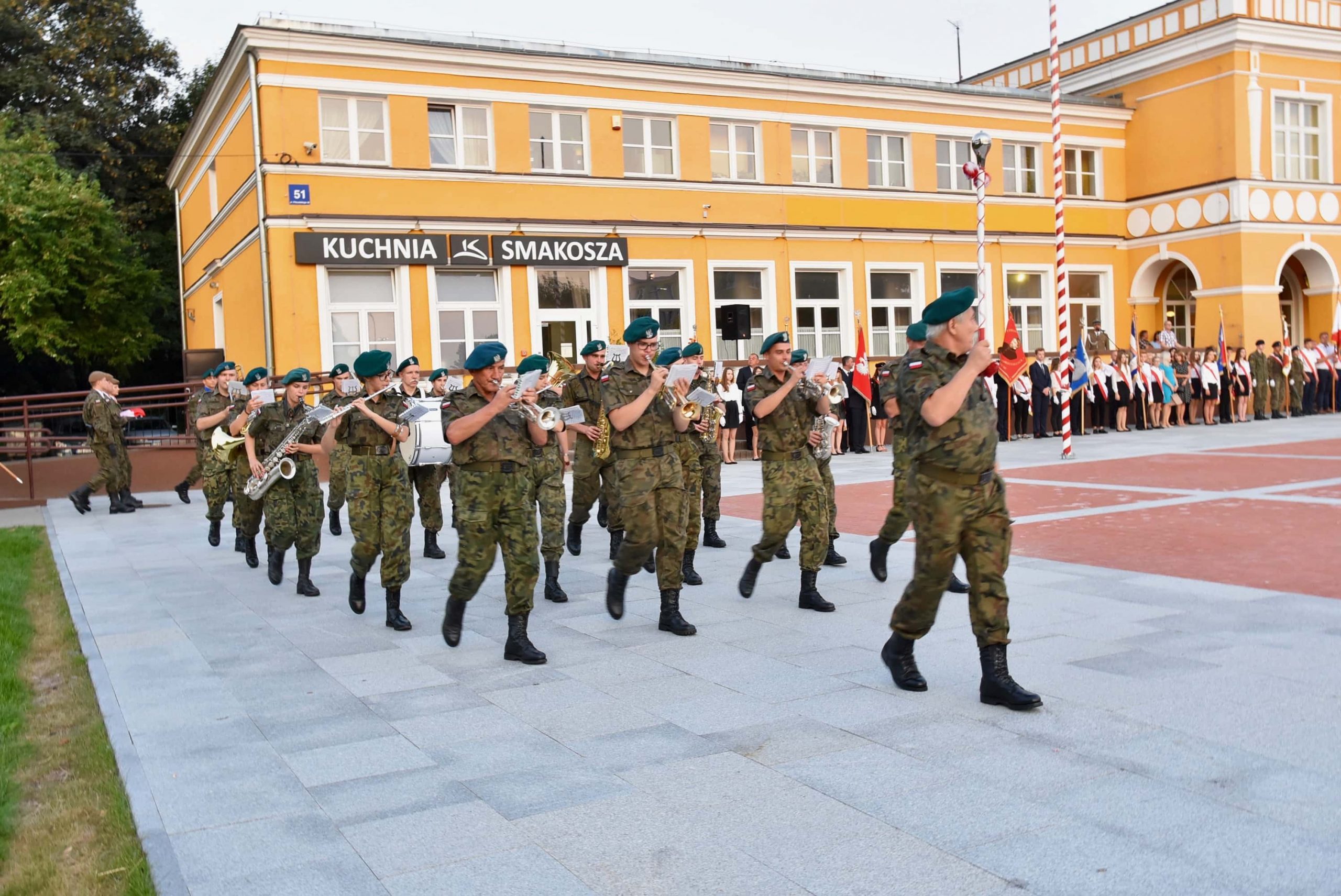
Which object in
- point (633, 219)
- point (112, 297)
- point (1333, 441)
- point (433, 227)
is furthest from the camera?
point (112, 297)

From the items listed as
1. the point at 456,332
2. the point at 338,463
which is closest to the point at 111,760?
the point at 338,463

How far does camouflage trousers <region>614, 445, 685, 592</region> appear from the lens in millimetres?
7777

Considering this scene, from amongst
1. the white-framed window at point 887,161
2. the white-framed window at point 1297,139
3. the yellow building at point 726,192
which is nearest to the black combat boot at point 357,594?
the yellow building at point 726,192

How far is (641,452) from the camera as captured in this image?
7.82m

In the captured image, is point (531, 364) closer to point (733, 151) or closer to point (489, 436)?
point (489, 436)

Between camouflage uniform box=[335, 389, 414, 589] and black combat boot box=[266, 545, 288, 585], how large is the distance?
212 cm

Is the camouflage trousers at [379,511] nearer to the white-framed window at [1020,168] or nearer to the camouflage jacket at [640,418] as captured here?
the camouflage jacket at [640,418]

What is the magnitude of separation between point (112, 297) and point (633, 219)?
1615 centimetres

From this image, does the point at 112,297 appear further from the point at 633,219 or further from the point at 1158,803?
the point at 1158,803

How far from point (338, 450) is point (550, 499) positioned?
380cm

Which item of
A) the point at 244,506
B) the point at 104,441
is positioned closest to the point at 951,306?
the point at 244,506

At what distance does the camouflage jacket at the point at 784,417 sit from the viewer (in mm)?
8477

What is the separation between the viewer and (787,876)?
3.99m

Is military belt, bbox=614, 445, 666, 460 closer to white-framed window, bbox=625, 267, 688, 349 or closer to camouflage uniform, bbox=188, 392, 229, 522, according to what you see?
camouflage uniform, bbox=188, 392, 229, 522
